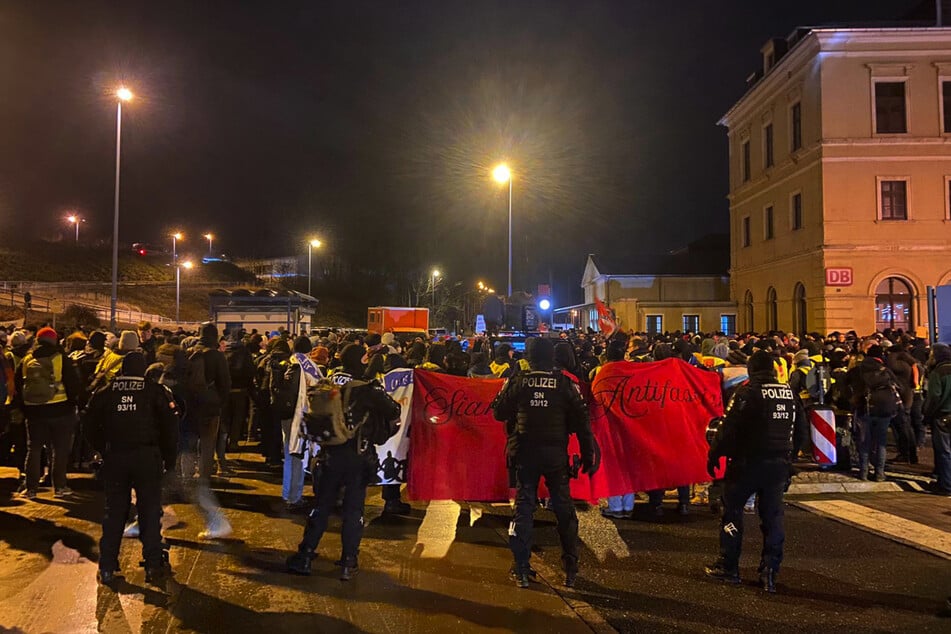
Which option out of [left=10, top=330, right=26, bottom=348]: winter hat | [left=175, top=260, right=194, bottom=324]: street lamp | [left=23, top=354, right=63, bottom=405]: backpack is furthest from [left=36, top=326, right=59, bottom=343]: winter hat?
[left=175, top=260, right=194, bottom=324]: street lamp

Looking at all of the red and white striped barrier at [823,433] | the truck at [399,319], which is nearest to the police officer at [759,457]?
the red and white striped barrier at [823,433]

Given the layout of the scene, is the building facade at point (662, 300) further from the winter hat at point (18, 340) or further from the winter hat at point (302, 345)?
the winter hat at point (18, 340)

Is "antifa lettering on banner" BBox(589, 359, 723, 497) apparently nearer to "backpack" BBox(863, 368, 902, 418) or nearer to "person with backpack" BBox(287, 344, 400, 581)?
"backpack" BBox(863, 368, 902, 418)

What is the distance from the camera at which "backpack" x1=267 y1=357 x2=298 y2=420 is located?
754 cm

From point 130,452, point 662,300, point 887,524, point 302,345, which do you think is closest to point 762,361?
point 887,524

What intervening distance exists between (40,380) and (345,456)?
15.1 feet

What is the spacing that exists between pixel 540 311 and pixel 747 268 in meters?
21.9

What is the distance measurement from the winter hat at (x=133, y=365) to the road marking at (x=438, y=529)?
3014mm

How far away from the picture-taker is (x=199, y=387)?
8492mm

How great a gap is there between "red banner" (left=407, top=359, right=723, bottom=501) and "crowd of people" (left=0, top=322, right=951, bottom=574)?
335mm

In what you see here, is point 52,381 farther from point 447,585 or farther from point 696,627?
point 696,627

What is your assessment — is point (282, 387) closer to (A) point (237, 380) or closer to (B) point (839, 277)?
(A) point (237, 380)

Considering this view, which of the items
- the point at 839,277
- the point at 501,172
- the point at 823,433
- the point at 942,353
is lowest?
the point at 823,433

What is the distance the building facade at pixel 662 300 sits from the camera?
44.9 metres
